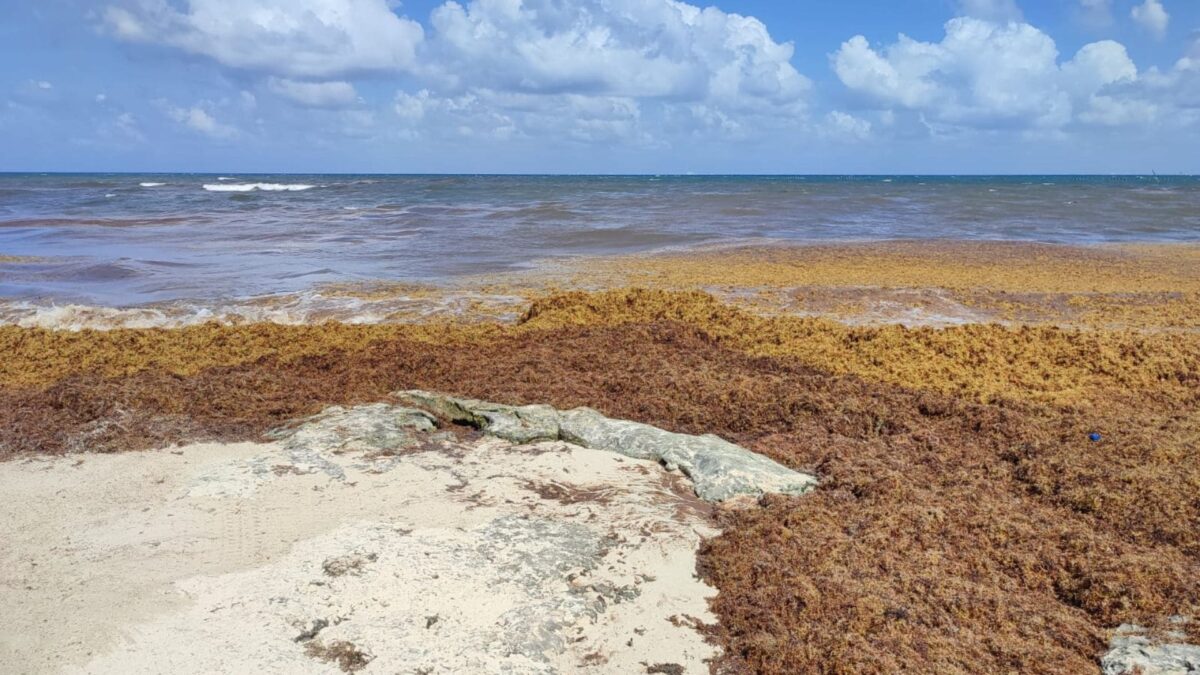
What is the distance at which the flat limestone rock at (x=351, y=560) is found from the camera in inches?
145

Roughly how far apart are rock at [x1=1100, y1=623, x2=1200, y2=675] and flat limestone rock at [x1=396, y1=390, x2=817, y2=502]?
78.0 inches

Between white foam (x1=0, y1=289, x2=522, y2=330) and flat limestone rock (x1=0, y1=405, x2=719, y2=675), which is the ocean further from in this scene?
flat limestone rock (x1=0, y1=405, x2=719, y2=675)

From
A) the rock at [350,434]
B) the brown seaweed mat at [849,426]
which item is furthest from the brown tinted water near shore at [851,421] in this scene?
the rock at [350,434]

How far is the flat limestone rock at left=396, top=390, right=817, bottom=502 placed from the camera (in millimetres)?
5417

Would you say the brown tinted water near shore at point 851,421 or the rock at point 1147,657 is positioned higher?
the brown tinted water near shore at point 851,421

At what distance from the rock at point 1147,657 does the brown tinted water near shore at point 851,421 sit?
0.32 feet

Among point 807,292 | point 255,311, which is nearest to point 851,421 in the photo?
point 807,292

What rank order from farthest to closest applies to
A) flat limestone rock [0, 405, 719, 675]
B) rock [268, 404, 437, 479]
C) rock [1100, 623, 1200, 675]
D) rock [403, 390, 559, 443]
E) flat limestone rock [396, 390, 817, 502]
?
rock [403, 390, 559, 443] → rock [268, 404, 437, 479] → flat limestone rock [396, 390, 817, 502] → flat limestone rock [0, 405, 719, 675] → rock [1100, 623, 1200, 675]

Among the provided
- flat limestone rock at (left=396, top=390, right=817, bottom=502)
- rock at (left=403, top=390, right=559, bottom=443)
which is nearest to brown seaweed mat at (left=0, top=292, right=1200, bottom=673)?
flat limestone rock at (left=396, top=390, right=817, bottom=502)

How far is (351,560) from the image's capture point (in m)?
4.32

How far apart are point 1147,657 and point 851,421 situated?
3.17 m

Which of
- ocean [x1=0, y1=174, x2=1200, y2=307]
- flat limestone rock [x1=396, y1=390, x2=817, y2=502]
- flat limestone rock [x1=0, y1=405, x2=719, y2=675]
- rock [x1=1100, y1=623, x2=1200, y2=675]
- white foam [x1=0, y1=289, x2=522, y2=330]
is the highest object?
ocean [x1=0, y1=174, x2=1200, y2=307]

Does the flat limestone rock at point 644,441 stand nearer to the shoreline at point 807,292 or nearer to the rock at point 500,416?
the rock at point 500,416

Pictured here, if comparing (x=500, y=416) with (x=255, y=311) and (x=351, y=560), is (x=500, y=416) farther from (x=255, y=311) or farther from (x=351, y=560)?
(x=255, y=311)
